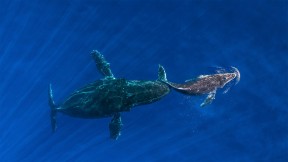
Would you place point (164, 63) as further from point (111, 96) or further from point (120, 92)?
point (111, 96)

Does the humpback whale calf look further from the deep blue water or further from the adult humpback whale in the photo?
the deep blue water

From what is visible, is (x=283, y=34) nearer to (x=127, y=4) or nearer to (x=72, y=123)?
(x=127, y=4)

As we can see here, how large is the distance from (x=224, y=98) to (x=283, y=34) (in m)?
3.63

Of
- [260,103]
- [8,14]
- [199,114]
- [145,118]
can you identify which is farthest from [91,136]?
[260,103]

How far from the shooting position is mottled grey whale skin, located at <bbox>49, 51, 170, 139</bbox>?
1250 centimetres

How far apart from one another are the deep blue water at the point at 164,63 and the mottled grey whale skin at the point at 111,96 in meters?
2.77

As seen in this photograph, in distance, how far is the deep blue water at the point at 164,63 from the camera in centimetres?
1534

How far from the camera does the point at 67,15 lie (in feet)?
54.5

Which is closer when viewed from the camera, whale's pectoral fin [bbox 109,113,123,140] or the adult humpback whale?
the adult humpback whale

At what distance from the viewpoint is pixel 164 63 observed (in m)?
16.1

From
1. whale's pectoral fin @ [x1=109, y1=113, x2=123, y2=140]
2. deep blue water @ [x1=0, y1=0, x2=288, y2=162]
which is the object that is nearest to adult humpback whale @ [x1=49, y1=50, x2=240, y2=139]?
whale's pectoral fin @ [x1=109, y1=113, x2=123, y2=140]

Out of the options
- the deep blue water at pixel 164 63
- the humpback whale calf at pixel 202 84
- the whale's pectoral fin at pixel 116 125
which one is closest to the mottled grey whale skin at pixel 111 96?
the whale's pectoral fin at pixel 116 125

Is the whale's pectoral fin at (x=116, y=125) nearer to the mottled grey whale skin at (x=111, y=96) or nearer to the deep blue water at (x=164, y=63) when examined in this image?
the mottled grey whale skin at (x=111, y=96)

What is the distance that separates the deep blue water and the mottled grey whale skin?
277cm
